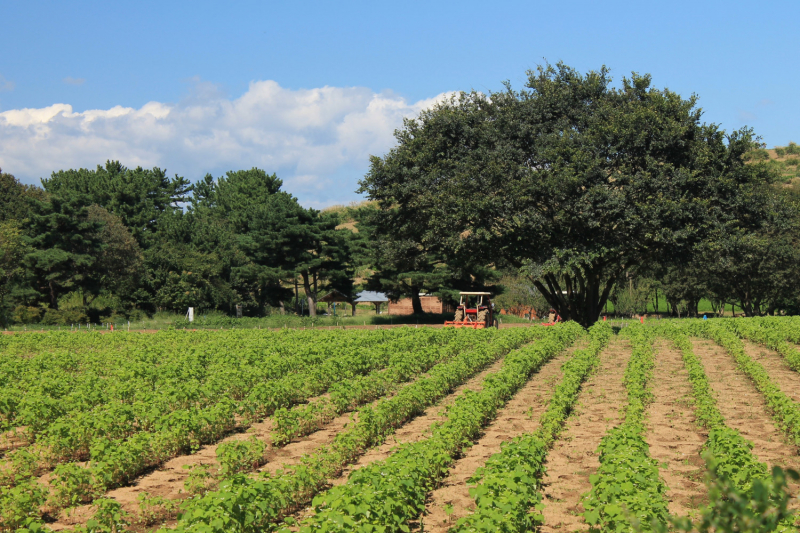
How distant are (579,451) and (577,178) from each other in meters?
19.7

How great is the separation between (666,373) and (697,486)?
31.2 ft

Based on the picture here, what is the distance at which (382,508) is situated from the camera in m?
6.11

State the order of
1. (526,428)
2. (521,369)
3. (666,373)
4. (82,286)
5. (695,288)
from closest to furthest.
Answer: (526,428)
(521,369)
(666,373)
(82,286)
(695,288)

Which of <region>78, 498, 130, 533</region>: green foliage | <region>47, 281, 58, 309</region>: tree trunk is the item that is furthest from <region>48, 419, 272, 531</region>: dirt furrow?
<region>47, 281, 58, 309</region>: tree trunk

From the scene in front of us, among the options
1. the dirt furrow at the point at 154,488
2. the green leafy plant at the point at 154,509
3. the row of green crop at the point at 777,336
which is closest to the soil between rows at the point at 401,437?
the green leafy plant at the point at 154,509

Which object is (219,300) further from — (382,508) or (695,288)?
(382,508)

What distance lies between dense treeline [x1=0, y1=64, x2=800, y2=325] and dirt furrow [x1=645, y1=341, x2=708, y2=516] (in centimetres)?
1301

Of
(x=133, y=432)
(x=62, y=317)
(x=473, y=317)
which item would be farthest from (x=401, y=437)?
(x=62, y=317)

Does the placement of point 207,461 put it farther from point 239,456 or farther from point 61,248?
point 61,248

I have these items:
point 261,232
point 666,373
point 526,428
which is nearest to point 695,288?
point 261,232

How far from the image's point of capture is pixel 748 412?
41.5 feet

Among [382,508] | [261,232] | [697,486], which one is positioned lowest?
[697,486]

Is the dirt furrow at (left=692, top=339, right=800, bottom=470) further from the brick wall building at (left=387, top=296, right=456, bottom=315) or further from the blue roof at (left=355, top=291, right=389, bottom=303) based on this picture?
the blue roof at (left=355, top=291, right=389, bottom=303)

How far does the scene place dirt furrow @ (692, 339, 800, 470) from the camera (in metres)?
9.84
